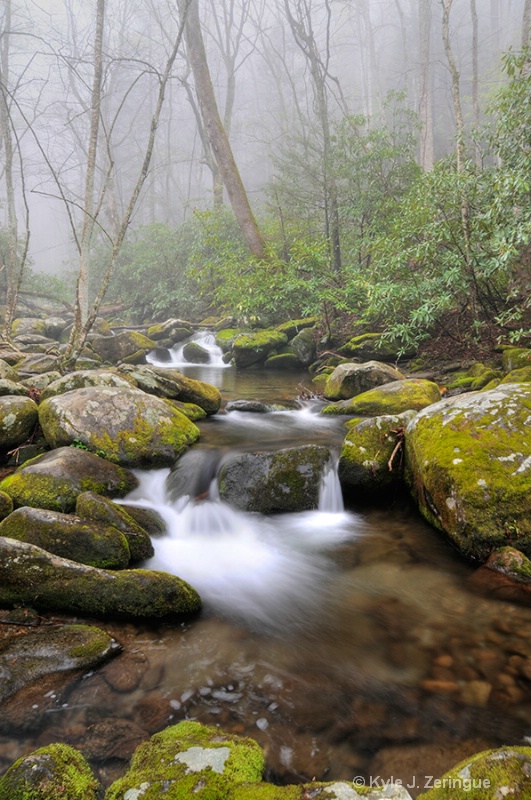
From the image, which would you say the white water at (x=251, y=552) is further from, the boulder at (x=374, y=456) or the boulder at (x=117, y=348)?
the boulder at (x=117, y=348)

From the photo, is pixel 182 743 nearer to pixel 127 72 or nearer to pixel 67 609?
pixel 67 609

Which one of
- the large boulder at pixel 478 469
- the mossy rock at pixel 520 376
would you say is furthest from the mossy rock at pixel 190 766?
the mossy rock at pixel 520 376

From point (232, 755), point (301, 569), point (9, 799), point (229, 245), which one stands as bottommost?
point (301, 569)

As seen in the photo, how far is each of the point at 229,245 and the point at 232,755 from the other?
44.6 feet

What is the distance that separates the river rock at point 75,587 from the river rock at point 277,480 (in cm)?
188

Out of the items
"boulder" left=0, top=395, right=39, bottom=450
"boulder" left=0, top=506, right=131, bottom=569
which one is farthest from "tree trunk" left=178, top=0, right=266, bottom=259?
"boulder" left=0, top=506, right=131, bottom=569

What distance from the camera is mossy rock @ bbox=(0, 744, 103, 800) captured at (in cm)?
158

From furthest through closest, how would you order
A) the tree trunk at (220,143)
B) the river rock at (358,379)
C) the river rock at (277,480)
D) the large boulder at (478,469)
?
1. the tree trunk at (220,143)
2. the river rock at (358,379)
3. the river rock at (277,480)
4. the large boulder at (478,469)

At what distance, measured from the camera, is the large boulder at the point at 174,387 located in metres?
7.24

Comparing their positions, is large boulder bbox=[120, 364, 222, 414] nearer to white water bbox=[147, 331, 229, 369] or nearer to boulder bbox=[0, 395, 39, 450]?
boulder bbox=[0, 395, 39, 450]

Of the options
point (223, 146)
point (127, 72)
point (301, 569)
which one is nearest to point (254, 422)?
point (301, 569)

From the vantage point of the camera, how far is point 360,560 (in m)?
3.95

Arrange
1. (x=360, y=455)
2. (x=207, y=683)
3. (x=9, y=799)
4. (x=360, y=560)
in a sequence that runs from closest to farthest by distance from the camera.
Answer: (x=9, y=799), (x=207, y=683), (x=360, y=560), (x=360, y=455)

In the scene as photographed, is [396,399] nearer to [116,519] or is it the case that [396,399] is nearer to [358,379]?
[358,379]
